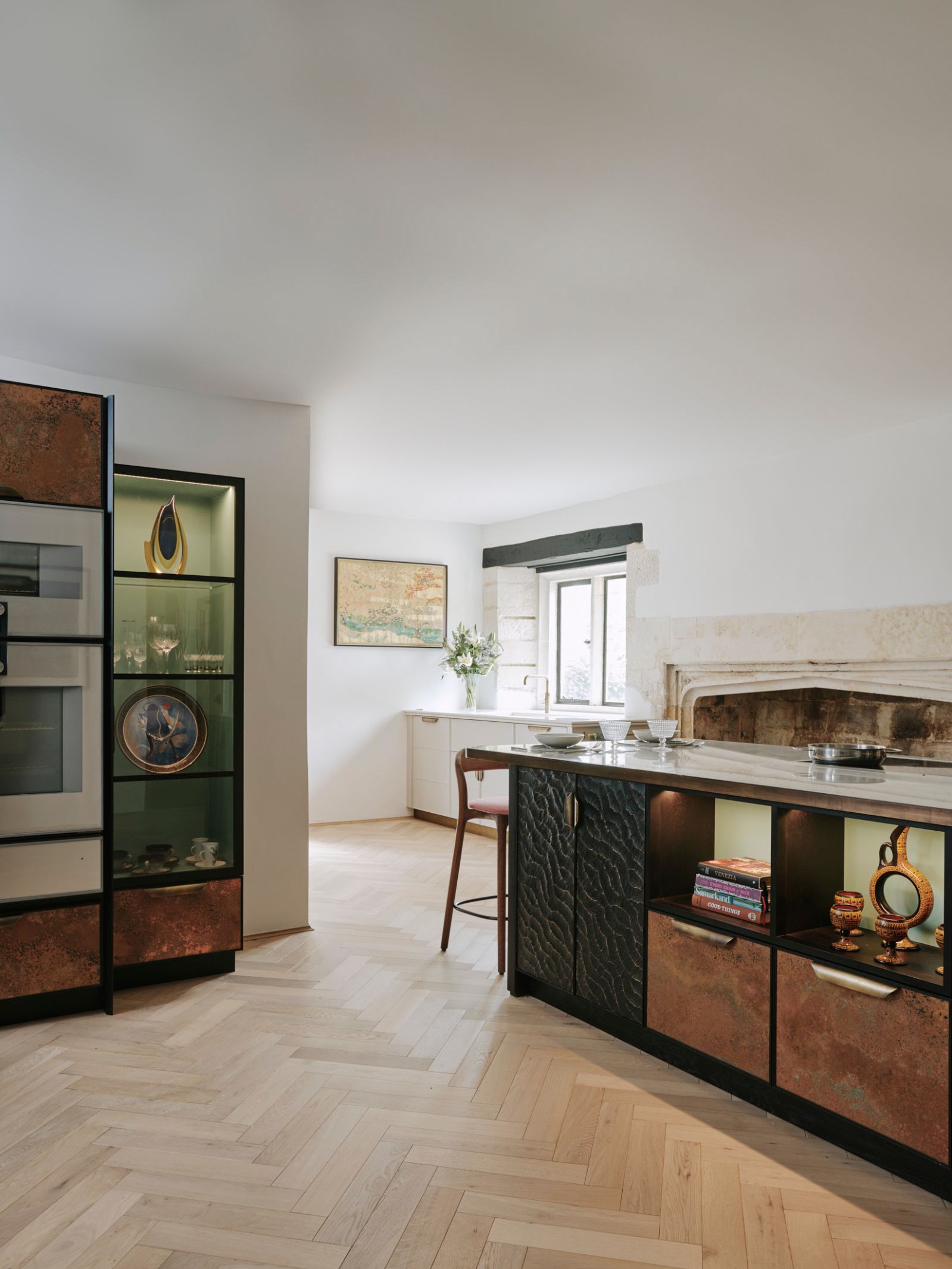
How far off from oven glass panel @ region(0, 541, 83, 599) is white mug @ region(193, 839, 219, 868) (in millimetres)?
1144

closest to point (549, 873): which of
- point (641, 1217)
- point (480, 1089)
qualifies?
point (480, 1089)

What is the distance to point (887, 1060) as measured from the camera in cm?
212

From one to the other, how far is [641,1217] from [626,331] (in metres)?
2.72

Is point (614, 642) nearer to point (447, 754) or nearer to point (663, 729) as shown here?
point (447, 754)

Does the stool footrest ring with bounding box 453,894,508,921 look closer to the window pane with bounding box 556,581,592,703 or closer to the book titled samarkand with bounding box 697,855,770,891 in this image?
the book titled samarkand with bounding box 697,855,770,891

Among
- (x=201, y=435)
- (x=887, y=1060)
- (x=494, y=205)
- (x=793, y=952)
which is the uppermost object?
(x=494, y=205)

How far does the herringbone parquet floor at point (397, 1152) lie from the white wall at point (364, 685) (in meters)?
3.63

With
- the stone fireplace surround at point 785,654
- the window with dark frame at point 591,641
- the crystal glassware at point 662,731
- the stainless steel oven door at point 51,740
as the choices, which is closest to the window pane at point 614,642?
the window with dark frame at point 591,641

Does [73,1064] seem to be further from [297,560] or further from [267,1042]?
[297,560]

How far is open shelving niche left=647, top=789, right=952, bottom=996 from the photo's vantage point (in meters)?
2.27

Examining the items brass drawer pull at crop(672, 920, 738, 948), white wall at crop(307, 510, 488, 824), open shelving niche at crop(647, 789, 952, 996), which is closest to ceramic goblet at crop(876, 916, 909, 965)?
open shelving niche at crop(647, 789, 952, 996)

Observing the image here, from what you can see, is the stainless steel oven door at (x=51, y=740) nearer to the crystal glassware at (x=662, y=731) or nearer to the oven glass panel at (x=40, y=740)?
the oven glass panel at (x=40, y=740)

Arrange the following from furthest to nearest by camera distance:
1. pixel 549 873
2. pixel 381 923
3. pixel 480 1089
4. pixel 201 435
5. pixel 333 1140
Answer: pixel 381 923 < pixel 201 435 < pixel 549 873 < pixel 480 1089 < pixel 333 1140

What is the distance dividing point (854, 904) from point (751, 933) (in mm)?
285
